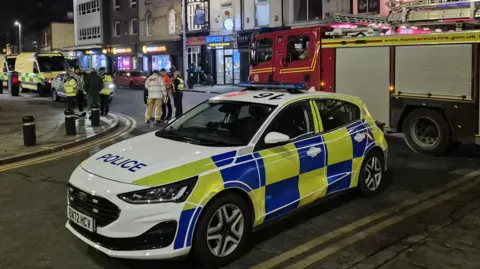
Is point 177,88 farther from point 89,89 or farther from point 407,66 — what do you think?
point 407,66

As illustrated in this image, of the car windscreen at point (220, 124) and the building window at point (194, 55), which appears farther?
the building window at point (194, 55)

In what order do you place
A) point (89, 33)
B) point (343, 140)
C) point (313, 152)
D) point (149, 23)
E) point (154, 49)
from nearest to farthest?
point (313, 152) < point (343, 140) < point (154, 49) < point (149, 23) < point (89, 33)

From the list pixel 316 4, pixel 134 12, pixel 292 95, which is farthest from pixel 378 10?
pixel 134 12

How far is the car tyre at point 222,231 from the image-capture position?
4.38 meters

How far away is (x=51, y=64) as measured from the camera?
88.2 feet

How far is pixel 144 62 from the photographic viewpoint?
46.9 m

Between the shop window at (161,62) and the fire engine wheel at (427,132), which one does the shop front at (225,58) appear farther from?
the fire engine wheel at (427,132)

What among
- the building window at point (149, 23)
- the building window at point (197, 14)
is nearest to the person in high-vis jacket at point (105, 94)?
the building window at point (197, 14)

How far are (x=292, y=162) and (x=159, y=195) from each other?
1.59 metres

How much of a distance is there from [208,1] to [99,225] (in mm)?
35862

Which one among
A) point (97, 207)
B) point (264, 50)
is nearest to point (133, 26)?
point (264, 50)

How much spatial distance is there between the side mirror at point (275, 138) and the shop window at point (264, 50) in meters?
Answer: 8.46

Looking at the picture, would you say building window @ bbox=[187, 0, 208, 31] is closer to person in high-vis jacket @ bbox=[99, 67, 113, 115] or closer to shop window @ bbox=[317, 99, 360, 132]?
person in high-vis jacket @ bbox=[99, 67, 113, 115]

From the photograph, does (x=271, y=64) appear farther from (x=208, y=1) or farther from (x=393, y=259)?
(x=208, y=1)
